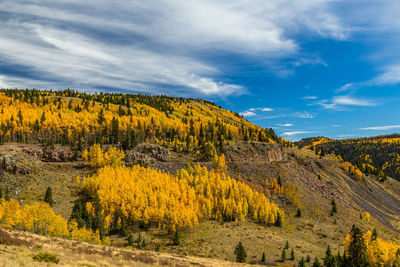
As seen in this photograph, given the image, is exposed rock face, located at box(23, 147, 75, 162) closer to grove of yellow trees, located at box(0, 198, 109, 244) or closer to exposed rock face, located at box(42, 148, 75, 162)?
exposed rock face, located at box(42, 148, 75, 162)

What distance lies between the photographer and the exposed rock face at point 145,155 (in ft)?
517

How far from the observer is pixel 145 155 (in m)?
163

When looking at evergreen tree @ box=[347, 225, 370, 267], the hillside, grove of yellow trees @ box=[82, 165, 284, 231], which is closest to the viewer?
evergreen tree @ box=[347, 225, 370, 267]

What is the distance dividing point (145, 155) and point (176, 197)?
53.7 m

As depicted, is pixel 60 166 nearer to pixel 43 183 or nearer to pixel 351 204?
pixel 43 183

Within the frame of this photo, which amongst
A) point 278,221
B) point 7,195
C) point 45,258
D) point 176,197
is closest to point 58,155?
point 7,195

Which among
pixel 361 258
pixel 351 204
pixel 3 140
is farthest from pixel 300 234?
pixel 3 140

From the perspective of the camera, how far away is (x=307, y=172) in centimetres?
18488

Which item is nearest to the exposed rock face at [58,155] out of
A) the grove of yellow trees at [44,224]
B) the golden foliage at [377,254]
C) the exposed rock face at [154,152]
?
the exposed rock face at [154,152]

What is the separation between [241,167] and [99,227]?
109m

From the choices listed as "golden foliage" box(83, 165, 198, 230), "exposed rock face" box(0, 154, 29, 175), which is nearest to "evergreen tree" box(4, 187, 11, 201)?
"exposed rock face" box(0, 154, 29, 175)

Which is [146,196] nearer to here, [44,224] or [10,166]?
[44,224]

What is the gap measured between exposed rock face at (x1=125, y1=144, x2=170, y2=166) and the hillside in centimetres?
73

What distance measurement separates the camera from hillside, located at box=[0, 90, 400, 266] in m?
86.9
